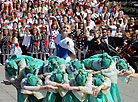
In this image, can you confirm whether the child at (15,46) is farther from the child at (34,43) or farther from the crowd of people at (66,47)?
the child at (34,43)

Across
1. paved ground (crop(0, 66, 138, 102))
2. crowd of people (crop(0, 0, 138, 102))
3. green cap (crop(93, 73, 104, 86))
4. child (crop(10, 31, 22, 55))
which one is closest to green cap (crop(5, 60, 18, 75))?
crowd of people (crop(0, 0, 138, 102))

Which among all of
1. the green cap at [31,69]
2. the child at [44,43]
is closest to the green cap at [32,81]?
the green cap at [31,69]

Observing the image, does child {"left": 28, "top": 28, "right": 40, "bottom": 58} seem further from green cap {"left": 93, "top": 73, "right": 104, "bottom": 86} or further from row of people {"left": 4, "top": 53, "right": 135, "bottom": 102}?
green cap {"left": 93, "top": 73, "right": 104, "bottom": 86}

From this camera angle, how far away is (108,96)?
7133mm

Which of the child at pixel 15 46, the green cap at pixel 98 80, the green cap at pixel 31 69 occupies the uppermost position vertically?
the green cap at pixel 31 69

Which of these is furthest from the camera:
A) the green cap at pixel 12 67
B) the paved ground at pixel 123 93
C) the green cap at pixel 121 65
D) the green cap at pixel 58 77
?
the paved ground at pixel 123 93

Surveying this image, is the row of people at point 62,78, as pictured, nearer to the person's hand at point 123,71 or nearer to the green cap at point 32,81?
the green cap at point 32,81

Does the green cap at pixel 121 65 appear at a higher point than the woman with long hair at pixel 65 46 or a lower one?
lower

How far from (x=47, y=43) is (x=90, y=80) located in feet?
29.6

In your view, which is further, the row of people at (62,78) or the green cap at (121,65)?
the green cap at (121,65)

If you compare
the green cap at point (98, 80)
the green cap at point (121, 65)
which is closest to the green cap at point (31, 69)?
the green cap at point (98, 80)

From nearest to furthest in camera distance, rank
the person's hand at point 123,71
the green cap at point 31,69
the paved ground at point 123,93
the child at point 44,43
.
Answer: the green cap at point 31,69, the person's hand at point 123,71, the paved ground at point 123,93, the child at point 44,43

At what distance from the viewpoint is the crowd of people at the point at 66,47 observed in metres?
6.22

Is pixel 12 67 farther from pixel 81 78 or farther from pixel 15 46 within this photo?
pixel 15 46
